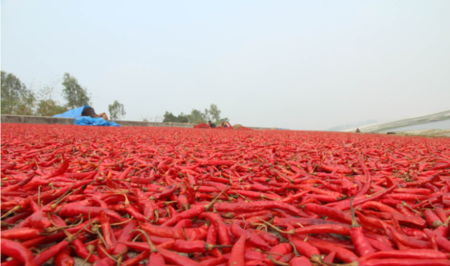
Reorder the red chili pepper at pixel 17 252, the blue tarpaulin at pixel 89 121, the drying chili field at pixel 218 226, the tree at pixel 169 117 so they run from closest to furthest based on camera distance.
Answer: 1. the red chili pepper at pixel 17 252
2. the drying chili field at pixel 218 226
3. the blue tarpaulin at pixel 89 121
4. the tree at pixel 169 117

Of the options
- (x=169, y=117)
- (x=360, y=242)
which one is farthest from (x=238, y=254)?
(x=169, y=117)

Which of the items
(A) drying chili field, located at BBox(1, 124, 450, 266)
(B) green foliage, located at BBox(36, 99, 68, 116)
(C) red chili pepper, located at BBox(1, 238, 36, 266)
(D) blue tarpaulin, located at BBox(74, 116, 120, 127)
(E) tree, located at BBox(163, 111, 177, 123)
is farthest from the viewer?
(E) tree, located at BBox(163, 111, 177, 123)

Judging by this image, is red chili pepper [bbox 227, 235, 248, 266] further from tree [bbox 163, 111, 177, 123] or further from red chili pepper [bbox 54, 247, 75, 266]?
tree [bbox 163, 111, 177, 123]

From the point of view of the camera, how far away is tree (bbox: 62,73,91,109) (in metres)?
37.8

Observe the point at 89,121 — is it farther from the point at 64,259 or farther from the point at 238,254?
the point at 238,254

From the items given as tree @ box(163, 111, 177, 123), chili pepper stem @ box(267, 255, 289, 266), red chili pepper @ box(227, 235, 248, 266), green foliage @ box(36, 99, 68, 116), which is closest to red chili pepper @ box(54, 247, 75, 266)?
red chili pepper @ box(227, 235, 248, 266)

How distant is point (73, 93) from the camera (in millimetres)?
38250

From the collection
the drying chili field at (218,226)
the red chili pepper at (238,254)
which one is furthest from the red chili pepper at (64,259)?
the red chili pepper at (238,254)

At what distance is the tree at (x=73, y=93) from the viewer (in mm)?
37844

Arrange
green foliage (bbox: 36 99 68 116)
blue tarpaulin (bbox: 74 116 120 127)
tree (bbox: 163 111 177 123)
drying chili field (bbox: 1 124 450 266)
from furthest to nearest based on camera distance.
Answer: tree (bbox: 163 111 177 123) < green foliage (bbox: 36 99 68 116) < blue tarpaulin (bbox: 74 116 120 127) < drying chili field (bbox: 1 124 450 266)

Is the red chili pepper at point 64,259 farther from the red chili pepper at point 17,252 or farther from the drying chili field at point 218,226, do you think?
the red chili pepper at point 17,252

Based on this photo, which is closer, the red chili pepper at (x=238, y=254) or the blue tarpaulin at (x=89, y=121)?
the red chili pepper at (x=238, y=254)

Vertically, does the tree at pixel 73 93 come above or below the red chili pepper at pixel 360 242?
above

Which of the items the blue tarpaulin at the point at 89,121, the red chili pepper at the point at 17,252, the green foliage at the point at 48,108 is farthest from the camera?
the green foliage at the point at 48,108
